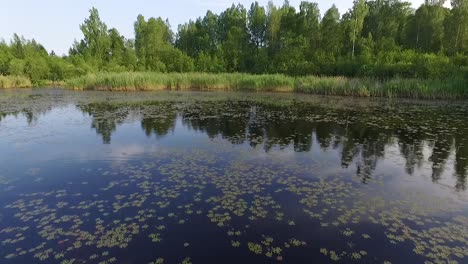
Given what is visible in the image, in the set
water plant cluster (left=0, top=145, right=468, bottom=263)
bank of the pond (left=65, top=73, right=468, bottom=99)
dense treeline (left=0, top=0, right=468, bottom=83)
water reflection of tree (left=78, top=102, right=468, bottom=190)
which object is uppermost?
dense treeline (left=0, top=0, right=468, bottom=83)

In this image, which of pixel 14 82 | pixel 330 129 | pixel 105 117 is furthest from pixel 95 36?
pixel 330 129

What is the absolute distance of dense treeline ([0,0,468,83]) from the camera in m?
35.2

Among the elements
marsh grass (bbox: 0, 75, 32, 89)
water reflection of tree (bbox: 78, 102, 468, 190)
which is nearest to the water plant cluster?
water reflection of tree (bbox: 78, 102, 468, 190)

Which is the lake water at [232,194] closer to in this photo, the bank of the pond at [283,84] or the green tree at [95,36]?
the bank of the pond at [283,84]

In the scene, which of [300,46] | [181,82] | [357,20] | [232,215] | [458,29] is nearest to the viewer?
[232,215]

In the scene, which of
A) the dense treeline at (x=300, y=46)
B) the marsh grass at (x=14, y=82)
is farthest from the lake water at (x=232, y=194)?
the marsh grass at (x=14, y=82)

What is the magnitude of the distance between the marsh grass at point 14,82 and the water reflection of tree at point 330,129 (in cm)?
2394

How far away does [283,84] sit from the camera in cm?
3114

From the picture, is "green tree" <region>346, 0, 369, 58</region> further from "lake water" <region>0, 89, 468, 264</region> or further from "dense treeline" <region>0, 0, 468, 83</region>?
"lake water" <region>0, 89, 468, 264</region>

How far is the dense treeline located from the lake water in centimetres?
2317

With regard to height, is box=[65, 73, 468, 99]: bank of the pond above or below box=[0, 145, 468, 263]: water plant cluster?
above

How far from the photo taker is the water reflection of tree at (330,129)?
947cm

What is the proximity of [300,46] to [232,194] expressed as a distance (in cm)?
4431

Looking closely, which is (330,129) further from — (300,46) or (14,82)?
(14,82)
